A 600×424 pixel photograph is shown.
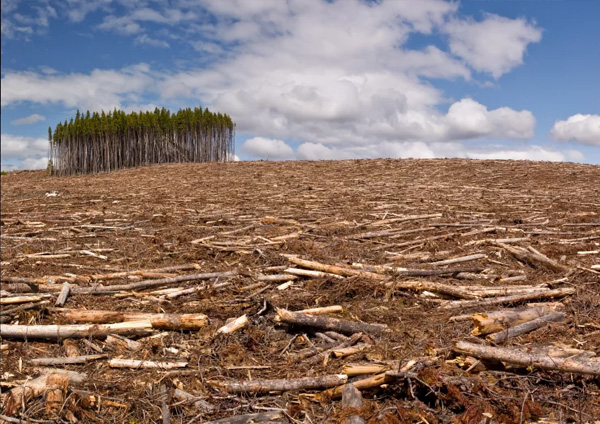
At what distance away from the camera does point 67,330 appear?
16.1 feet

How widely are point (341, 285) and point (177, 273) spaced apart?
241 centimetres

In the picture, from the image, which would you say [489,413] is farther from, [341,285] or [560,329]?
[341,285]

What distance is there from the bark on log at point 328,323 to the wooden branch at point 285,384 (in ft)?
2.86

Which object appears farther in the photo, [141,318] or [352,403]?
[141,318]

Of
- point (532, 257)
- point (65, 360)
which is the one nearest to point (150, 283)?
point (65, 360)

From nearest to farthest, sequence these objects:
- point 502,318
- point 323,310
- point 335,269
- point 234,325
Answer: point 502,318
point 234,325
point 323,310
point 335,269

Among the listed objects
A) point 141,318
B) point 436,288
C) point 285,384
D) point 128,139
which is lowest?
point 285,384

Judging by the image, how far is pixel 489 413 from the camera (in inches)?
133

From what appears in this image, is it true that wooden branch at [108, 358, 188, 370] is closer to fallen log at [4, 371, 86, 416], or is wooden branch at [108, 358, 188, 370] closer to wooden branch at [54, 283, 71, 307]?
fallen log at [4, 371, 86, 416]

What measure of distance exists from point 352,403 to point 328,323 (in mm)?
1257

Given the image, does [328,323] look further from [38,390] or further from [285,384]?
[38,390]

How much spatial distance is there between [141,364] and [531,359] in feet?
10.9

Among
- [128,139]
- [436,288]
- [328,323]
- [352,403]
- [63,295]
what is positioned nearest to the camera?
[352,403]

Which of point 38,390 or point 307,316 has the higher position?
point 307,316
